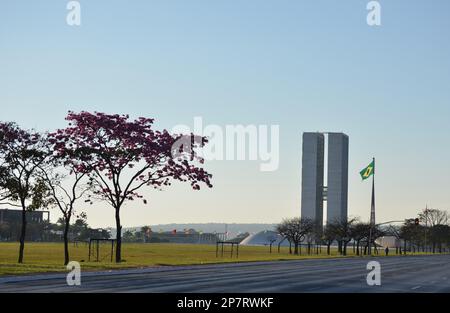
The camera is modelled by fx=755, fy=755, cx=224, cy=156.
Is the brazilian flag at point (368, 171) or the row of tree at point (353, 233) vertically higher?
the brazilian flag at point (368, 171)

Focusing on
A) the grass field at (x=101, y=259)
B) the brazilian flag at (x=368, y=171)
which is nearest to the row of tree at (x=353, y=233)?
the brazilian flag at (x=368, y=171)

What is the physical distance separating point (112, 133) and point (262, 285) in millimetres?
26966

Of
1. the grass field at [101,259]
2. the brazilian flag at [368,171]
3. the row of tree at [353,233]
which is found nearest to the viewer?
the grass field at [101,259]

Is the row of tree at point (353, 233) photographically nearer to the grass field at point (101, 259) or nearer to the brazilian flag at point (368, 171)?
the brazilian flag at point (368, 171)

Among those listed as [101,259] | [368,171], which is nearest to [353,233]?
[368,171]

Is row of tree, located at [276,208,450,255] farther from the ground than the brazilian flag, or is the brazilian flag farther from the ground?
the brazilian flag

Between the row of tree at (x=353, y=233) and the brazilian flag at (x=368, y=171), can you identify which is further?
the row of tree at (x=353, y=233)

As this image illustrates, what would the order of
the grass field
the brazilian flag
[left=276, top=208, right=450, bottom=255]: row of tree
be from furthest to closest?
[left=276, top=208, right=450, bottom=255]: row of tree, the brazilian flag, the grass field

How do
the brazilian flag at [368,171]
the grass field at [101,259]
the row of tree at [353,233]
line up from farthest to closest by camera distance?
the row of tree at [353,233], the brazilian flag at [368,171], the grass field at [101,259]

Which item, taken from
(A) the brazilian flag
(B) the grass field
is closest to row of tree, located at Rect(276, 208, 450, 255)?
(A) the brazilian flag

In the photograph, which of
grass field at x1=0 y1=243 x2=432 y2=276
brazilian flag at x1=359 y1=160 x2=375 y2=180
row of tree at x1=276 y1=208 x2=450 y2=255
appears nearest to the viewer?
grass field at x1=0 y1=243 x2=432 y2=276

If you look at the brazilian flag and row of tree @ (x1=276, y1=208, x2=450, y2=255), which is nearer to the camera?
the brazilian flag

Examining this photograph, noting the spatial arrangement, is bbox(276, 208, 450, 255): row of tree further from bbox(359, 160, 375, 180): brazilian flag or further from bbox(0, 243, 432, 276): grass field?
bbox(0, 243, 432, 276): grass field
